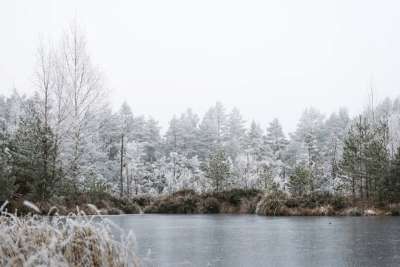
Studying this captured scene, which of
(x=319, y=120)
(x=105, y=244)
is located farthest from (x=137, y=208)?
(x=319, y=120)

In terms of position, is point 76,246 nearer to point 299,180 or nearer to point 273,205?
point 273,205

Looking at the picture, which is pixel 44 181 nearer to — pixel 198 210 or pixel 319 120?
pixel 198 210

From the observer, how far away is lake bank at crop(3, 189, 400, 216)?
61.7 ft

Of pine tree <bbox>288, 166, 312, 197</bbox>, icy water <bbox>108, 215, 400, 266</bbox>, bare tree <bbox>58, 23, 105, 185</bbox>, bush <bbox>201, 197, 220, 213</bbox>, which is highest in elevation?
bare tree <bbox>58, 23, 105, 185</bbox>

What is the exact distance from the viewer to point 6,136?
1994cm

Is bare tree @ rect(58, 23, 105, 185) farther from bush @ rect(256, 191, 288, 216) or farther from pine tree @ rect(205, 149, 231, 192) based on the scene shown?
bush @ rect(256, 191, 288, 216)

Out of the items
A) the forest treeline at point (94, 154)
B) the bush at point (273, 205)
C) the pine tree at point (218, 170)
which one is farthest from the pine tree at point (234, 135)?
the bush at point (273, 205)

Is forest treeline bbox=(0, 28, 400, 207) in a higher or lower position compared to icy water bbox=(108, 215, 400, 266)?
higher

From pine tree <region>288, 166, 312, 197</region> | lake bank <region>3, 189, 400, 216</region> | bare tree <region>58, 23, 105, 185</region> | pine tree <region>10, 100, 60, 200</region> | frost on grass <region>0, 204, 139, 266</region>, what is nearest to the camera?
frost on grass <region>0, 204, 139, 266</region>

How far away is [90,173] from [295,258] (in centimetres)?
2152

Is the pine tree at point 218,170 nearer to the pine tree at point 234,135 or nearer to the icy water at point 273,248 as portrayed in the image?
the icy water at point 273,248

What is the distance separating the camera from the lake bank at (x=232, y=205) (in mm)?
18797

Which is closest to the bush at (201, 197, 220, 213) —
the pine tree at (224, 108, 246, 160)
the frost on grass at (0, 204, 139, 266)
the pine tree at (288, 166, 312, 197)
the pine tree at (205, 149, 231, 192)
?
the pine tree at (288, 166, 312, 197)

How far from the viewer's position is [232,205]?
75.9 feet
